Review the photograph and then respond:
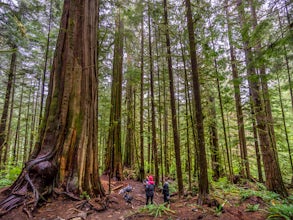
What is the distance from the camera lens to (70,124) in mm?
5238

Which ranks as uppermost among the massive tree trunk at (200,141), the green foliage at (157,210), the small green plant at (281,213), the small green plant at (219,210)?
the massive tree trunk at (200,141)

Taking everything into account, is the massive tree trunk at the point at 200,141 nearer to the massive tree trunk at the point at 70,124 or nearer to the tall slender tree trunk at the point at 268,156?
the tall slender tree trunk at the point at 268,156

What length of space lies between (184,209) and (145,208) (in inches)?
42.2

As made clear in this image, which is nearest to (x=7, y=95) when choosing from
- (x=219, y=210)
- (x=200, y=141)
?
(x=200, y=141)

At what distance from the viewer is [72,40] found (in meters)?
5.83

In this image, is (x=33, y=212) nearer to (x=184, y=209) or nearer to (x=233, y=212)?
(x=184, y=209)

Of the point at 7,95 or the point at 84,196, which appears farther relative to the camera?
the point at 7,95

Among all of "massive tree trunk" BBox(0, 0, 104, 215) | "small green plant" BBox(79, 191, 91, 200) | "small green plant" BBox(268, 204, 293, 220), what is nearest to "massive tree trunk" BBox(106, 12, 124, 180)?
"massive tree trunk" BBox(0, 0, 104, 215)

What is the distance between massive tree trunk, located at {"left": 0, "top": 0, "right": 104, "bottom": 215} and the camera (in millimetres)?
4496

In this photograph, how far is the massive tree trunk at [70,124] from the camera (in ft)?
14.8

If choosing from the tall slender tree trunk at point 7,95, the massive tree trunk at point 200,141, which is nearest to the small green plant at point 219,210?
the massive tree trunk at point 200,141

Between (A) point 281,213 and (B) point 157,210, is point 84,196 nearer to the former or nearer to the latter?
(B) point 157,210

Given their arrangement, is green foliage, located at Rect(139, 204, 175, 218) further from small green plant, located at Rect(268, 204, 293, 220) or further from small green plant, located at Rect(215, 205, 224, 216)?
small green plant, located at Rect(268, 204, 293, 220)

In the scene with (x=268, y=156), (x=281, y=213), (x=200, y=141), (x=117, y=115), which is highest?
(x=117, y=115)
